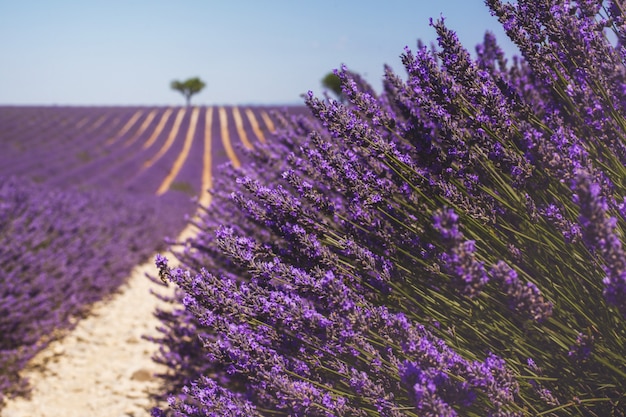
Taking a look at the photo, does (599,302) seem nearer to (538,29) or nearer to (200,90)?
(538,29)

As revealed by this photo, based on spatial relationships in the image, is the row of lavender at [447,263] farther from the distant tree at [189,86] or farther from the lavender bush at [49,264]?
the distant tree at [189,86]

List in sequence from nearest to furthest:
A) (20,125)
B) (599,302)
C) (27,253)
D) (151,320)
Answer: (599,302) → (27,253) → (151,320) → (20,125)

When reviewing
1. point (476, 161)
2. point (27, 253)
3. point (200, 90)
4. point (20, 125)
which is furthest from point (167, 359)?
point (200, 90)

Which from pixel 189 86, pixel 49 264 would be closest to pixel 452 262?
pixel 49 264

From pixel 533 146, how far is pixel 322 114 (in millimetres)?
533

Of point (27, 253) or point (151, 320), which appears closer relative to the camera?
point (27, 253)

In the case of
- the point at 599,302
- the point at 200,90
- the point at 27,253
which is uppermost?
the point at 200,90

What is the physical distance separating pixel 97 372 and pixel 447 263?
3687 millimetres

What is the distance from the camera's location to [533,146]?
1.31 meters

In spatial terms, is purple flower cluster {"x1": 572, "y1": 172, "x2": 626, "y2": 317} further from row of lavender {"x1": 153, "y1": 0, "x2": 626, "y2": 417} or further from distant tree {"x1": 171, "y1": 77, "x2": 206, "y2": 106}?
distant tree {"x1": 171, "y1": 77, "x2": 206, "y2": 106}

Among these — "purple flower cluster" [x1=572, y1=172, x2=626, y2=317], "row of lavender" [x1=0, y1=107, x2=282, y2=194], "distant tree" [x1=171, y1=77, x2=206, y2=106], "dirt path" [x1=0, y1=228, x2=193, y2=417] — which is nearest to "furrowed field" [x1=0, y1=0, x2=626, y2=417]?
"purple flower cluster" [x1=572, y1=172, x2=626, y2=317]

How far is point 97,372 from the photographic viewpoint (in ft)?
13.4

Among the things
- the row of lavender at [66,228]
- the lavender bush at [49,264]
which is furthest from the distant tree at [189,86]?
the lavender bush at [49,264]

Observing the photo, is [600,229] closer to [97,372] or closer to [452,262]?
[452,262]
